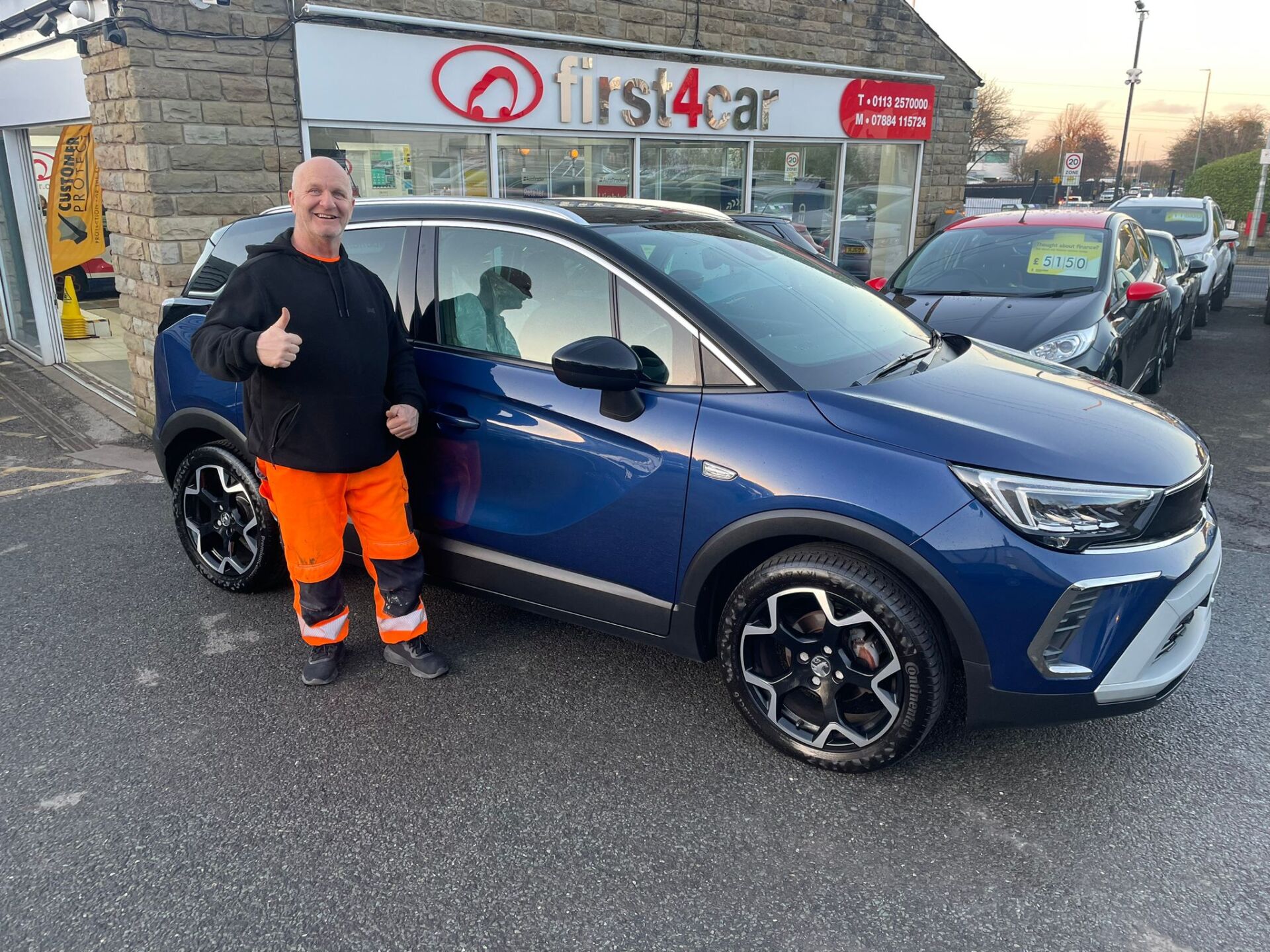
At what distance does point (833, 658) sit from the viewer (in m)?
2.91

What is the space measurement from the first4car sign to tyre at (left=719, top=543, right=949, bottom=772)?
19.9ft

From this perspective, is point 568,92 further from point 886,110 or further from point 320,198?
point 320,198

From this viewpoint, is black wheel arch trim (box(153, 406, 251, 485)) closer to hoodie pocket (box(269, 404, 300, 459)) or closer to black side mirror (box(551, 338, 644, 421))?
hoodie pocket (box(269, 404, 300, 459))

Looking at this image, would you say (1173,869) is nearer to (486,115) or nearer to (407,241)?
(407,241)

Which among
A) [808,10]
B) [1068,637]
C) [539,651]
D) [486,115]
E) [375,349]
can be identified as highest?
[808,10]

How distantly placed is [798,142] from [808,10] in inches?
58.8

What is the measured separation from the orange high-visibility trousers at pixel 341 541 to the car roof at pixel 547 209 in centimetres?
101

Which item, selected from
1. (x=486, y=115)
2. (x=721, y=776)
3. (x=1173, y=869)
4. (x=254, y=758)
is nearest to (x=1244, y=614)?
(x=1173, y=869)

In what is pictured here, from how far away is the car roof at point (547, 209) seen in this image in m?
3.51

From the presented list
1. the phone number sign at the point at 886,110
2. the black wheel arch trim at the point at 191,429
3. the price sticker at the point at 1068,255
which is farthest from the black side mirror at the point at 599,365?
the phone number sign at the point at 886,110

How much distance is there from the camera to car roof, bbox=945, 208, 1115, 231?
6.89 meters

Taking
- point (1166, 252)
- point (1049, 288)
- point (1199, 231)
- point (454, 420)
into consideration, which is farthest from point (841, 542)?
point (1199, 231)

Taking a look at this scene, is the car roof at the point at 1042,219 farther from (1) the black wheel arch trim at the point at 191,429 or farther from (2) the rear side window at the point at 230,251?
(1) the black wheel arch trim at the point at 191,429

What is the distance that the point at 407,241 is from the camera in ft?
12.2
